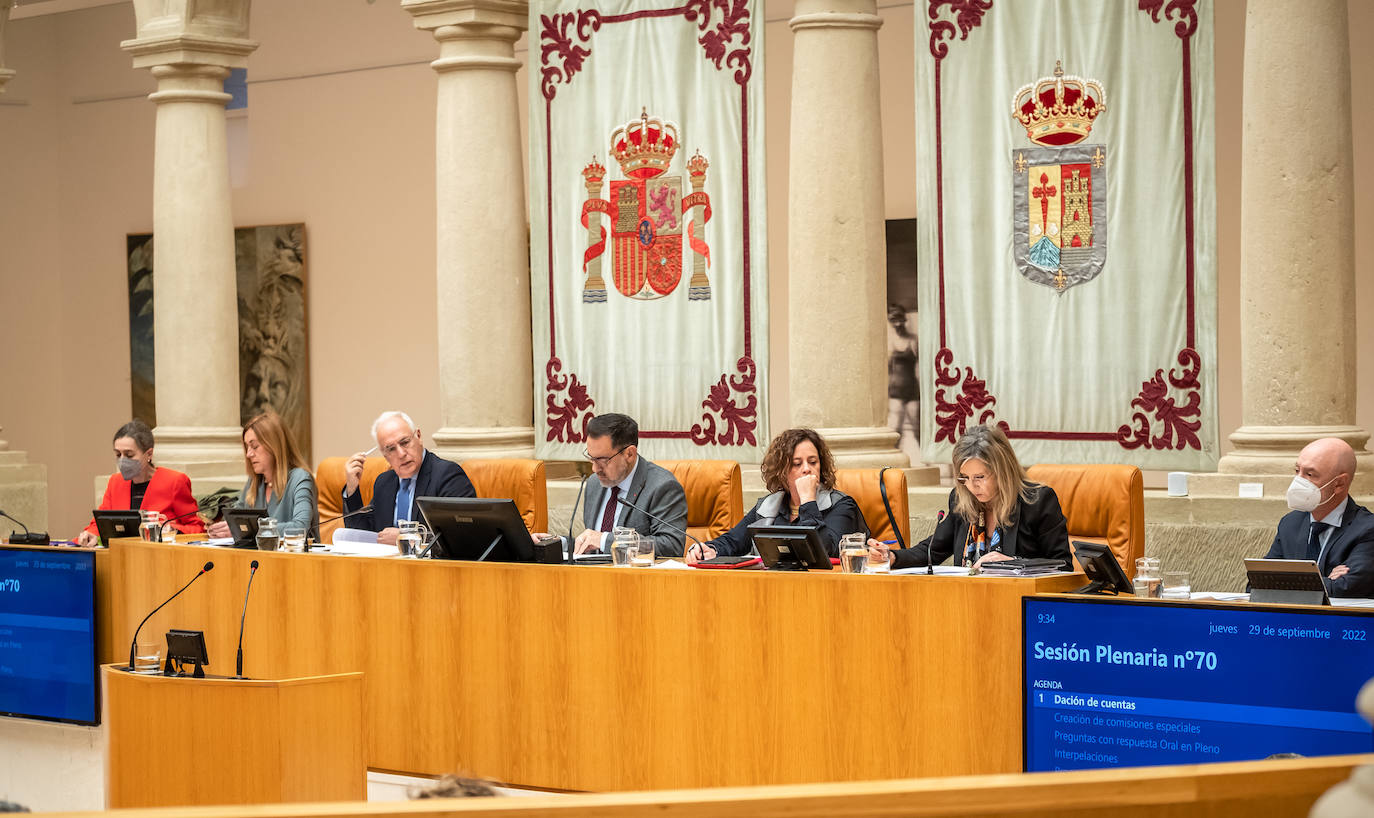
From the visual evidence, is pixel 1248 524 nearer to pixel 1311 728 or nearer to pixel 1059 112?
pixel 1059 112

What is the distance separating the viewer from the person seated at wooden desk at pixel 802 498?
203 inches

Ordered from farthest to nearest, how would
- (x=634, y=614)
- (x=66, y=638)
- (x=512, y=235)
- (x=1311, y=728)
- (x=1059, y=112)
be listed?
(x=512, y=235), (x=1059, y=112), (x=66, y=638), (x=634, y=614), (x=1311, y=728)

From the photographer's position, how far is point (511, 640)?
4477 mm

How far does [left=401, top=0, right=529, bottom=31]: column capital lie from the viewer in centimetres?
786

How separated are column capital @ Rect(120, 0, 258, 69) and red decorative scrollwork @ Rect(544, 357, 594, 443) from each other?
2.88m

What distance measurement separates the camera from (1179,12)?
20.2 feet

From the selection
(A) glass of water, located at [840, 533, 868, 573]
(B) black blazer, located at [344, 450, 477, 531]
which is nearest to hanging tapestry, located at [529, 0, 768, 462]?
(B) black blazer, located at [344, 450, 477, 531]

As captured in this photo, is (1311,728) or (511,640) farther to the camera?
(511,640)

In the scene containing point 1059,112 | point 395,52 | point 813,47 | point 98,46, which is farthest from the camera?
point 98,46

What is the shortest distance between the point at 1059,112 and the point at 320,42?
6545 millimetres

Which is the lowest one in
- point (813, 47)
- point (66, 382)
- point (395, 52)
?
point (66, 382)

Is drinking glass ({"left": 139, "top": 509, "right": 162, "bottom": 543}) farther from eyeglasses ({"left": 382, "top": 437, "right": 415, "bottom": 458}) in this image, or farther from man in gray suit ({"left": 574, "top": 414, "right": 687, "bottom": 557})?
man in gray suit ({"left": 574, "top": 414, "right": 687, "bottom": 557})

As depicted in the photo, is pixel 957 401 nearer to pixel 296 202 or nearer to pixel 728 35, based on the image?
pixel 728 35

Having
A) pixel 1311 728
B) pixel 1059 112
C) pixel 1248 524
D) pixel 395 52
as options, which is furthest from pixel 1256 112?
pixel 395 52
